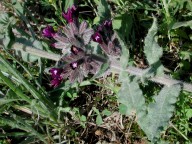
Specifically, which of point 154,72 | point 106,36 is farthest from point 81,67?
point 154,72

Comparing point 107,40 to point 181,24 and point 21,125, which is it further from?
point 21,125

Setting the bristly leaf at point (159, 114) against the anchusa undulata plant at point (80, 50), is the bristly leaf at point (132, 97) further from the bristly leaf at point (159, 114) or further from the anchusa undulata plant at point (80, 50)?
the anchusa undulata plant at point (80, 50)

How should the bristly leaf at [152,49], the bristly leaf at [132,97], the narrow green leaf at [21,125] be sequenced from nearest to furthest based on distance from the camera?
the bristly leaf at [152,49], the bristly leaf at [132,97], the narrow green leaf at [21,125]

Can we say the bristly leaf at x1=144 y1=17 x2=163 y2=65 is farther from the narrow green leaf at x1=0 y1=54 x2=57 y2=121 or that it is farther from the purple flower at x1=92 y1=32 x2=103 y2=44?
the narrow green leaf at x1=0 y1=54 x2=57 y2=121

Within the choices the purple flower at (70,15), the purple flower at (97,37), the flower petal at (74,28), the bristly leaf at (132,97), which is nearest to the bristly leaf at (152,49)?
the bristly leaf at (132,97)

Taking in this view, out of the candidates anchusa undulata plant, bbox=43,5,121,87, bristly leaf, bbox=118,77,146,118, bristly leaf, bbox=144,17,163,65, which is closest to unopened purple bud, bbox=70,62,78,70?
anchusa undulata plant, bbox=43,5,121,87
